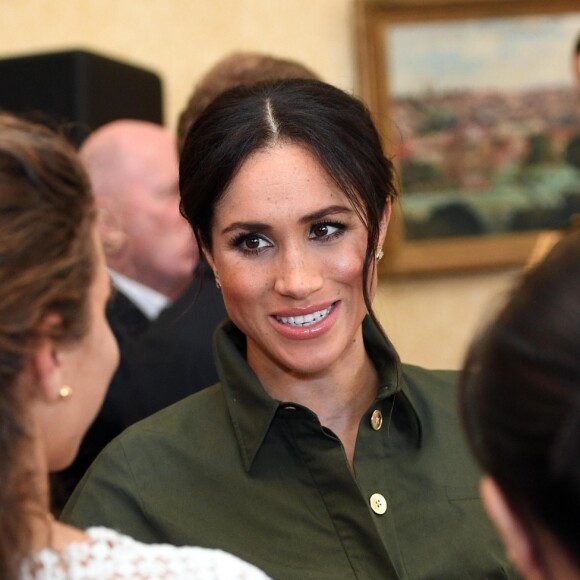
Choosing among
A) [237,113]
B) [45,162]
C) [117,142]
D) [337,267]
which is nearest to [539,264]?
[45,162]

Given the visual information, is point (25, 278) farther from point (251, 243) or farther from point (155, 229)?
point (155, 229)

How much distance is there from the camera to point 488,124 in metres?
4.65

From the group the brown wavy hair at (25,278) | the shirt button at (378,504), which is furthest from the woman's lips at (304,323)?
the brown wavy hair at (25,278)

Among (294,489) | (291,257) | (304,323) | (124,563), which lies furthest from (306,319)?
(124,563)

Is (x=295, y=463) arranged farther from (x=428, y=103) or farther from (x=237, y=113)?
(x=428, y=103)

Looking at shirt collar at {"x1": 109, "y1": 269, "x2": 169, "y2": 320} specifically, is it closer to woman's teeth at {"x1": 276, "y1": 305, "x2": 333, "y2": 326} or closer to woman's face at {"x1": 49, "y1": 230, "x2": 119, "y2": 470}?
woman's teeth at {"x1": 276, "y1": 305, "x2": 333, "y2": 326}

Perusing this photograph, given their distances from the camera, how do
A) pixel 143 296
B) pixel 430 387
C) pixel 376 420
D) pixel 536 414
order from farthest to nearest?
pixel 143 296 → pixel 430 387 → pixel 376 420 → pixel 536 414

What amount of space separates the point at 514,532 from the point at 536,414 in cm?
16

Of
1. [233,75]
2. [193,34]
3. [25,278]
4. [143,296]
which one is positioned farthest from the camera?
[193,34]

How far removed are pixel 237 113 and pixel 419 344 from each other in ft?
9.00

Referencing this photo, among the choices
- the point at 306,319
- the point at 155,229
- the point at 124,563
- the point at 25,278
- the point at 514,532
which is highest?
the point at 25,278

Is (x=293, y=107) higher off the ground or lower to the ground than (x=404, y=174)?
higher

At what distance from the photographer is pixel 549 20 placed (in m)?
4.65

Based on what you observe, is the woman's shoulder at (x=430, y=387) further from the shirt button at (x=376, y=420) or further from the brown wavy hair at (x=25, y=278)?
the brown wavy hair at (x=25, y=278)
